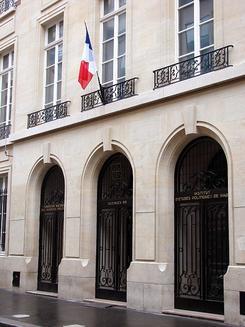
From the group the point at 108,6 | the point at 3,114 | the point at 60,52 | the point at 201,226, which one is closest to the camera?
the point at 201,226

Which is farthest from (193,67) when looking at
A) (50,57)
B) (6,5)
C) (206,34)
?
(6,5)

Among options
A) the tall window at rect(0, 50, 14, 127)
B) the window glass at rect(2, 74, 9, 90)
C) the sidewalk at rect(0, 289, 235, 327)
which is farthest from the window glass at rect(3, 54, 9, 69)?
the sidewalk at rect(0, 289, 235, 327)

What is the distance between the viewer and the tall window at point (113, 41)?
13.5 metres

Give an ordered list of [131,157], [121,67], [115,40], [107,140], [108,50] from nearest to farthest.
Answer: [131,157]
[107,140]
[121,67]
[115,40]
[108,50]

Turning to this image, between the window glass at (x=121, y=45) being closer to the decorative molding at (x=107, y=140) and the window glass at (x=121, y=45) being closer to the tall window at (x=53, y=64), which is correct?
the decorative molding at (x=107, y=140)

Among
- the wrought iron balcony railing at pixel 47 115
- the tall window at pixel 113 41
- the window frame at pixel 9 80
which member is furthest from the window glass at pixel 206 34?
the window frame at pixel 9 80

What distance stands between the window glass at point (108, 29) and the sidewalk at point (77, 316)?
6564 millimetres

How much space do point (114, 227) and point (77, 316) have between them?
296 cm

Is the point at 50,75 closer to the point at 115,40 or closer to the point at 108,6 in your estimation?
the point at 108,6

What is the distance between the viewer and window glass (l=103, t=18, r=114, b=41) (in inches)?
550

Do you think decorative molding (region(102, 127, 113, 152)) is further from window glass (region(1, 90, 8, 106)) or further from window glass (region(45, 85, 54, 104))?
window glass (region(1, 90, 8, 106))

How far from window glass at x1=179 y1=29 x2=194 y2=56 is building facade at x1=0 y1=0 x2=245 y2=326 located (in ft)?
0.08

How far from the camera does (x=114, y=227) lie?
13.3 m

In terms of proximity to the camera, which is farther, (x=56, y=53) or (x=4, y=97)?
(x=4, y=97)
